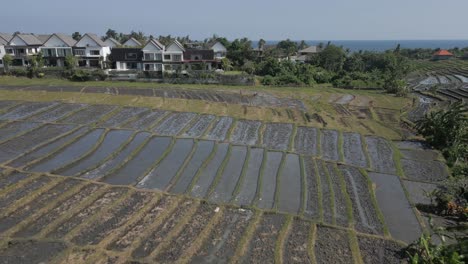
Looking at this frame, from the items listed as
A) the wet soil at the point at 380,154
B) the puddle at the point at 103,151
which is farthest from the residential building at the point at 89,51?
the wet soil at the point at 380,154

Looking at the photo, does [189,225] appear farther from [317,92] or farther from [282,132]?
[317,92]

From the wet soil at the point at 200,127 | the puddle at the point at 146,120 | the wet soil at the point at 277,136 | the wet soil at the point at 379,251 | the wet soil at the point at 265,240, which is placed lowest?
the wet soil at the point at 379,251

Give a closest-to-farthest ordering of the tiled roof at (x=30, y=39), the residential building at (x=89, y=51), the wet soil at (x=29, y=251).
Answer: the wet soil at (x=29, y=251), the residential building at (x=89, y=51), the tiled roof at (x=30, y=39)

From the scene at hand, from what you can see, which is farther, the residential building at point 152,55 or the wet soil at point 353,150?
the residential building at point 152,55

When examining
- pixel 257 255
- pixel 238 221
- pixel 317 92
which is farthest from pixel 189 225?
pixel 317 92

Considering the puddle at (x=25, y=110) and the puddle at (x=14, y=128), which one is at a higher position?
the puddle at (x=25, y=110)

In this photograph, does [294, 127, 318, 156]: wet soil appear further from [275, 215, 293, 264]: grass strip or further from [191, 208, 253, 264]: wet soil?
[191, 208, 253, 264]: wet soil

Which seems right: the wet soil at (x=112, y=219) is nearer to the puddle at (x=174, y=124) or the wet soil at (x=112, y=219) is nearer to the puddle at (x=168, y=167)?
the puddle at (x=168, y=167)
